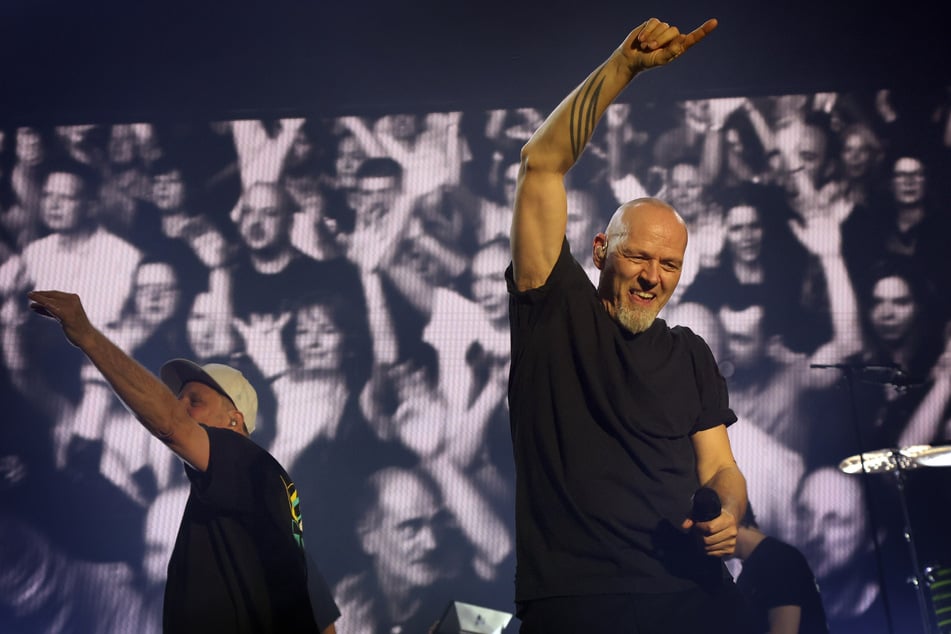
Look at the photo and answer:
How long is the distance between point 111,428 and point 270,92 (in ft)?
5.64

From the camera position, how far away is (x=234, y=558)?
6.35 feet

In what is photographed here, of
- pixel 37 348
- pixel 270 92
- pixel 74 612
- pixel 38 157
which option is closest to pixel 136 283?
pixel 37 348

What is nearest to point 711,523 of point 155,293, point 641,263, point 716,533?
point 716,533

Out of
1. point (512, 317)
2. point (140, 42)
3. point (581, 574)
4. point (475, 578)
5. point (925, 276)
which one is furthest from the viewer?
point (140, 42)

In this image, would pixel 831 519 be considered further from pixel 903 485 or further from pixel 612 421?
pixel 612 421

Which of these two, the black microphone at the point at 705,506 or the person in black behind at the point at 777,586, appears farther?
the person in black behind at the point at 777,586

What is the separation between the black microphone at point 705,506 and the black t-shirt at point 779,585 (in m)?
2.00

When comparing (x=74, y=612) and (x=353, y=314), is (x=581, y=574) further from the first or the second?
(x=74, y=612)

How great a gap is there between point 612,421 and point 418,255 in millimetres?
2744

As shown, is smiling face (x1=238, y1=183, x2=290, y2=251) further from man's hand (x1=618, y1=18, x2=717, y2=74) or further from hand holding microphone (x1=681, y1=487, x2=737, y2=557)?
hand holding microphone (x1=681, y1=487, x2=737, y2=557)

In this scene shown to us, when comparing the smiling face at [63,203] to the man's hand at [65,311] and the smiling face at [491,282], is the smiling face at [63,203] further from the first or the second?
the man's hand at [65,311]

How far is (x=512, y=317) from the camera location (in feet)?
4.63

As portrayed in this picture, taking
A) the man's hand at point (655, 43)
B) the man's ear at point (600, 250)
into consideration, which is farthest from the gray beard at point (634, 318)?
the man's hand at point (655, 43)

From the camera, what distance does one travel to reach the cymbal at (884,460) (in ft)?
11.1
